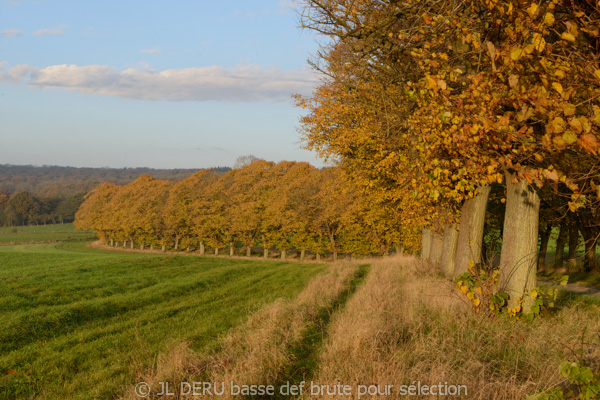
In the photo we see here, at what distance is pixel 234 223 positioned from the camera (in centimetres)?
5962

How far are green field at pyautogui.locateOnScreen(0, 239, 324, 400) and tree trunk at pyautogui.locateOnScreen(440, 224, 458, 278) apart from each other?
260 inches

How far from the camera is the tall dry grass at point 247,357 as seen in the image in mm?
7074


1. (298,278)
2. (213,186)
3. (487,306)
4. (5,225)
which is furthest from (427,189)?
(5,225)

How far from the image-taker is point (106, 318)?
15992mm

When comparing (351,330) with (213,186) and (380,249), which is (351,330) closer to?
(380,249)

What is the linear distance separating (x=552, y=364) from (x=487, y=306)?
3102 millimetres

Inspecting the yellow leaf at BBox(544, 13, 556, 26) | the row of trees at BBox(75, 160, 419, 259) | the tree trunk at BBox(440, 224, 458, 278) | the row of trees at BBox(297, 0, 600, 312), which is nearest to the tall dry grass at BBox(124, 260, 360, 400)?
the row of trees at BBox(297, 0, 600, 312)

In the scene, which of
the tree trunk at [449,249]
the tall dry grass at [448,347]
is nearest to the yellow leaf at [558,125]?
the tall dry grass at [448,347]

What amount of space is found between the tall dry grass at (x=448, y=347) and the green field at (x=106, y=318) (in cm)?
416

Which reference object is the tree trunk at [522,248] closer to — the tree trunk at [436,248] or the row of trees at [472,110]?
the row of trees at [472,110]

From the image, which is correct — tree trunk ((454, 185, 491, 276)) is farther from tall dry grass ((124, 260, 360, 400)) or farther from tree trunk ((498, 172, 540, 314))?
tall dry grass ((124, 260, 360, 400))

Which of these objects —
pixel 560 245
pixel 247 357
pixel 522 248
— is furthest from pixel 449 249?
pixel 560 245

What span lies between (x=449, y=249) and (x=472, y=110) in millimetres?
9084

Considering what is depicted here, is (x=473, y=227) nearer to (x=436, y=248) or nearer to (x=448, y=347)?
(x=436, y=248)
